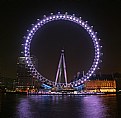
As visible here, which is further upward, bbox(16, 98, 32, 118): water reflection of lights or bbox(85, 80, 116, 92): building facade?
bbox(85, 80, 116, 92): building facade

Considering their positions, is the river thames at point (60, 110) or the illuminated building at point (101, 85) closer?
the river thames at point (60, 110)

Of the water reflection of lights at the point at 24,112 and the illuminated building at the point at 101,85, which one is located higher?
the illuminated building at the point at 101,85

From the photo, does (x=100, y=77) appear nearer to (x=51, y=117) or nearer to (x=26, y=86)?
(x=26, y=86)

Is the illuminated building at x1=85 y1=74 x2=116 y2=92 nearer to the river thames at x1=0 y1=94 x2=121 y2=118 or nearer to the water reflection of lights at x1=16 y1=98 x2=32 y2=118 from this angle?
the river thames at x1=0 y1=94 x2=121 y2=118

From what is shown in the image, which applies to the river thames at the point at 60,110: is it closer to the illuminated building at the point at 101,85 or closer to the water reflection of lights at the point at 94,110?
the water reflection of lights at the point at 94,110

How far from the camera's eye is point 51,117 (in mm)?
13422

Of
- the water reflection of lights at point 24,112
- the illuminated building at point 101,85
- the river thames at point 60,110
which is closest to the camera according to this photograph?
the water reflection of lights at point 24,112

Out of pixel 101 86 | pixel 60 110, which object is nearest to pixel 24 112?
pixel 60 110

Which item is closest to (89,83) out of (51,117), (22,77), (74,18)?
(22,77)

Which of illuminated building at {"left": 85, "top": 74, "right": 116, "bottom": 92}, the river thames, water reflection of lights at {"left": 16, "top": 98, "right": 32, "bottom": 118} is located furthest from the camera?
illuminated building at {"left": 85, "top": 74, "right": 116, "bottom": 92}

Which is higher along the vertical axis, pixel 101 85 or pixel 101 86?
pixel 101 85

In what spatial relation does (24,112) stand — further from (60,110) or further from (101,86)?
(101,86)

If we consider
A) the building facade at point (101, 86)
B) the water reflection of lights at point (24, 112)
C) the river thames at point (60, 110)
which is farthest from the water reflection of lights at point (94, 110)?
the building facade at point (101, 86)

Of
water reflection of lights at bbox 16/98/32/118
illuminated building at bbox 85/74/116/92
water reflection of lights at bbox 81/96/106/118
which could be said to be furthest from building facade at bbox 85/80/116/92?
water reflection of lights at bbox 16/98/32/118
